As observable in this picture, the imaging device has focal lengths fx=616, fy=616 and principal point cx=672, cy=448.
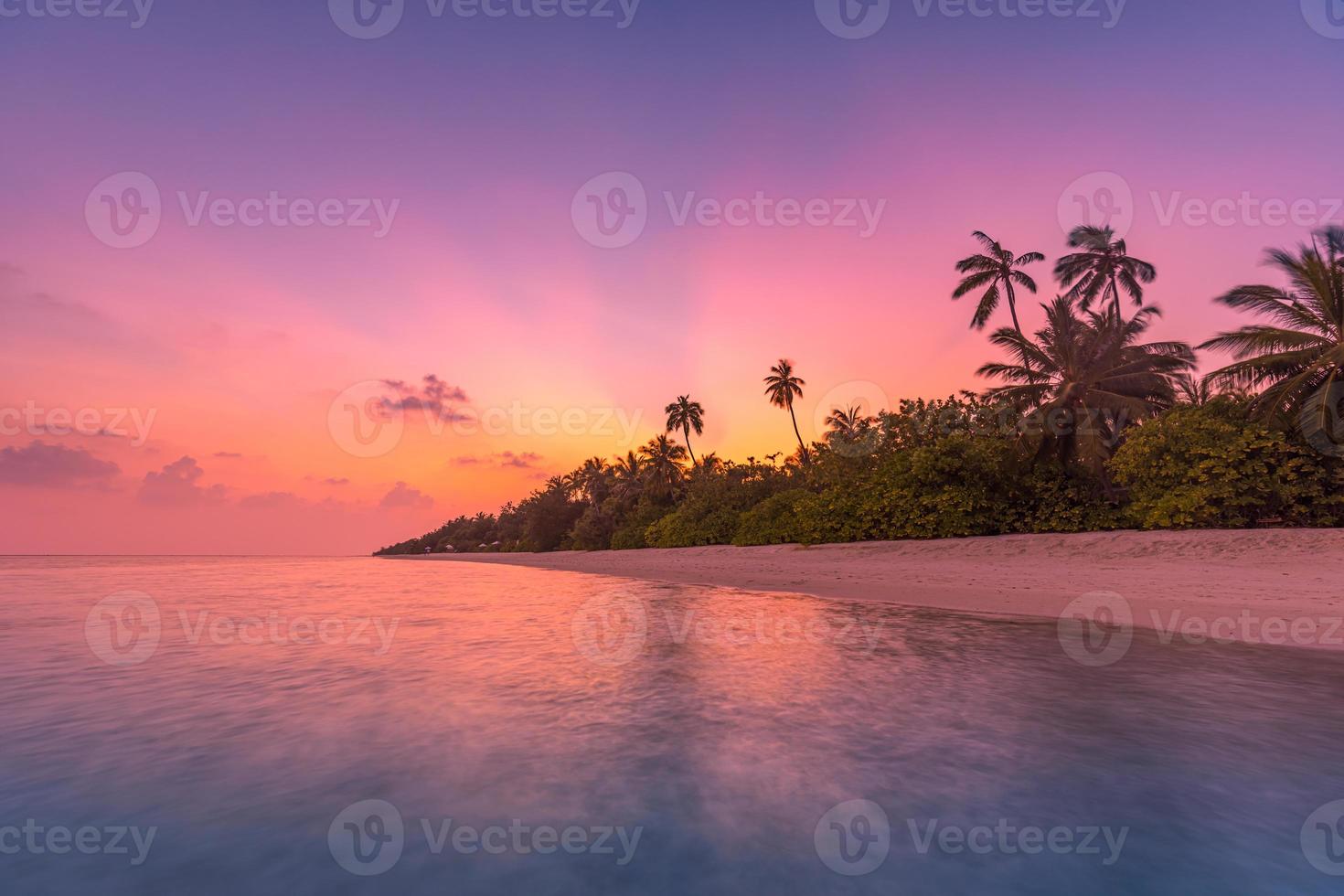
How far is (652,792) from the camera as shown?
4266mm

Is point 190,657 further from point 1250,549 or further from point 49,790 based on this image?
point 1250,549

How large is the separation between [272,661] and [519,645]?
3454 mm

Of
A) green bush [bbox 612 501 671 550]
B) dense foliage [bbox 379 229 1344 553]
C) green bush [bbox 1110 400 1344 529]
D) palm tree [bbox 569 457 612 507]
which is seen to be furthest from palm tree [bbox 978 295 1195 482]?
palm tree [bbox 569 457 612 507]

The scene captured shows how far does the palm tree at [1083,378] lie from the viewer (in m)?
26.6

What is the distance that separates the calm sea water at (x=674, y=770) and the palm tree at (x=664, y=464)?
50.1m

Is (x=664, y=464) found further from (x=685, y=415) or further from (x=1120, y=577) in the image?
(x=1120, y=577)

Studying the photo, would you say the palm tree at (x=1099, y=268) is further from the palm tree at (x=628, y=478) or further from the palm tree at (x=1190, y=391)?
the palm tree at (x=628, y=478)

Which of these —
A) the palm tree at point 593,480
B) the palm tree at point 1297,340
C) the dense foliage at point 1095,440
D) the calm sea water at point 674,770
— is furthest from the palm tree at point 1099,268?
the palm tree at point 593,480

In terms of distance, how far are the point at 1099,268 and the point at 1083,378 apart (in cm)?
1214

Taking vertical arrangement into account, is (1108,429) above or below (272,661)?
above

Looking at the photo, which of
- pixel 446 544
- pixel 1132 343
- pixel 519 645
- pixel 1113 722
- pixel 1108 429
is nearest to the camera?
pixel 1113 722

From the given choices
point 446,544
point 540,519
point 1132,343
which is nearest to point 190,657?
point 1132,343

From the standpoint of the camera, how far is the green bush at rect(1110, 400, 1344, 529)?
19734mm

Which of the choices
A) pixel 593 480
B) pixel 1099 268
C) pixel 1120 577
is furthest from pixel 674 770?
pixel 593 480
